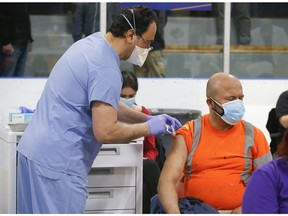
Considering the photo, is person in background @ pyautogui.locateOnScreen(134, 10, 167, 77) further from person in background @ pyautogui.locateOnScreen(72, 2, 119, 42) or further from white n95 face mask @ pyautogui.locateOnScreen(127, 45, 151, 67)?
white n95 face mask @ pyautogui.locateOnScreen(127, 45, 151, 67)

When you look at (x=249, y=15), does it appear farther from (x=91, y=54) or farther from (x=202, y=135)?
(x=91, y=54)

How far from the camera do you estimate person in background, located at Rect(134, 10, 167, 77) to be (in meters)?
5.86

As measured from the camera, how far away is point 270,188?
1.95 metres

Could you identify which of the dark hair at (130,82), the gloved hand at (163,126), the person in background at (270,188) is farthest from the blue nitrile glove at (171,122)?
the dark hair at (130,82)

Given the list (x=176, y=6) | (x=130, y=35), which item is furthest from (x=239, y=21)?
(x=130, y=35)

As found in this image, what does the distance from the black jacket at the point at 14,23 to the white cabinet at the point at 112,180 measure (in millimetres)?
2839

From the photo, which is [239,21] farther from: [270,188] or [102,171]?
[270,188]

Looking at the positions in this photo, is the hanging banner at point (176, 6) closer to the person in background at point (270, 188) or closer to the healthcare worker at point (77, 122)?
the healthcare worker at point (77, 122)

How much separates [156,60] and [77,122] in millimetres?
3348

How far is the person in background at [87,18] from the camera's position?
588cm

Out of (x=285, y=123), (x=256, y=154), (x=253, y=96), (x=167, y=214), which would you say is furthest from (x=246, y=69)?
(x=167, y=214)

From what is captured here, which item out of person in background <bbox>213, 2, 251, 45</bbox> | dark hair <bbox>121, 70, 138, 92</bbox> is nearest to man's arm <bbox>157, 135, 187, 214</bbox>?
dark hair <bbox>121, 70, 138, 92</bbox>

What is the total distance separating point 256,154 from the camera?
2.92 metres

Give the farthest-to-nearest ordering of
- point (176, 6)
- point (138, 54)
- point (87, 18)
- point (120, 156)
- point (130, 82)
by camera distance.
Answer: point (176, 6) < point (87, 18) < point (130, 82) < point (120, 156) < point (138, 54)
